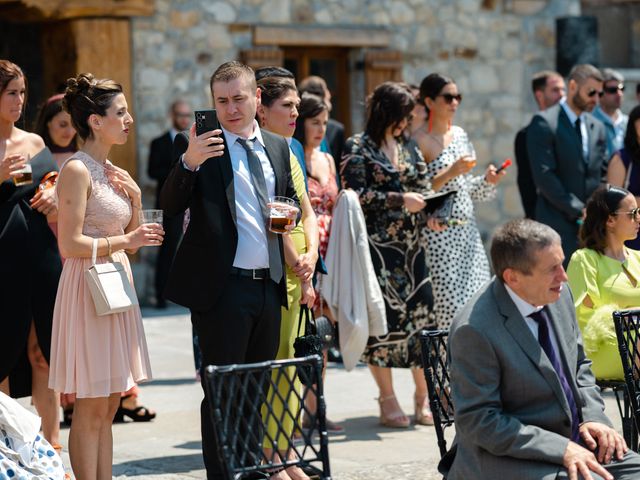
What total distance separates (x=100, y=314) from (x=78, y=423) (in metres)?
0.45

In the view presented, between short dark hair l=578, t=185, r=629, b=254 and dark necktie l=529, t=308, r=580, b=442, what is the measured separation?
179 centimetres

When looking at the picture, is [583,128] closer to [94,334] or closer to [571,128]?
[571,128]

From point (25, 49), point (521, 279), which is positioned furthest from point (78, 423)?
point (25, 49)

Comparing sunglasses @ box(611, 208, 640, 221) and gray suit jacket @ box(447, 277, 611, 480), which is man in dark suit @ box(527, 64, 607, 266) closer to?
sunglasses @ box(611, 208, 640, 221)

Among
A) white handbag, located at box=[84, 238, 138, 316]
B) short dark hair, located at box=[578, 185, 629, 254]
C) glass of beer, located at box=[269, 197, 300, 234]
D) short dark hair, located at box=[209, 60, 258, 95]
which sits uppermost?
short dark hair, located at box=[209, 60, 258, 95]

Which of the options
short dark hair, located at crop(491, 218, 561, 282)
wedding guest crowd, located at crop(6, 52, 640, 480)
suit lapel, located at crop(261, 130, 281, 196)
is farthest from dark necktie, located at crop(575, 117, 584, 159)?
short dark hair, located at crop(491, 218, 561, 282)

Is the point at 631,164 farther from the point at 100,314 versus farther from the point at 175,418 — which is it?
the point at 100,314

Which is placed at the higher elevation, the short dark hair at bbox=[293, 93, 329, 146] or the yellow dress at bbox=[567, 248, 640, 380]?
the short dark hair at bbox=[293, 93, 329, 146]

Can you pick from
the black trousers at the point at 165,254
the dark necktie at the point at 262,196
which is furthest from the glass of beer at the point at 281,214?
the black trousers at the point at 165,254

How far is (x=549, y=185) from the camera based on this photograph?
27.1 ft

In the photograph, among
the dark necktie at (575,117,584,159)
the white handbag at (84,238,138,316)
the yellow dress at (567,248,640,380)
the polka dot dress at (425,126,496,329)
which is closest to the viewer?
the white handbag at (84,238,138,316)

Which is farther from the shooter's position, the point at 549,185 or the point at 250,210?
the point at 549,185

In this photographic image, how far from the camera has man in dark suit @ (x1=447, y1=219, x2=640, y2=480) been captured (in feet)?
12.5

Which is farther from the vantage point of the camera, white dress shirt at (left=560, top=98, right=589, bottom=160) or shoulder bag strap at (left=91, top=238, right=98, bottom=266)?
white dress shirt at (left=560, top=98, right=589, bottom=160)
